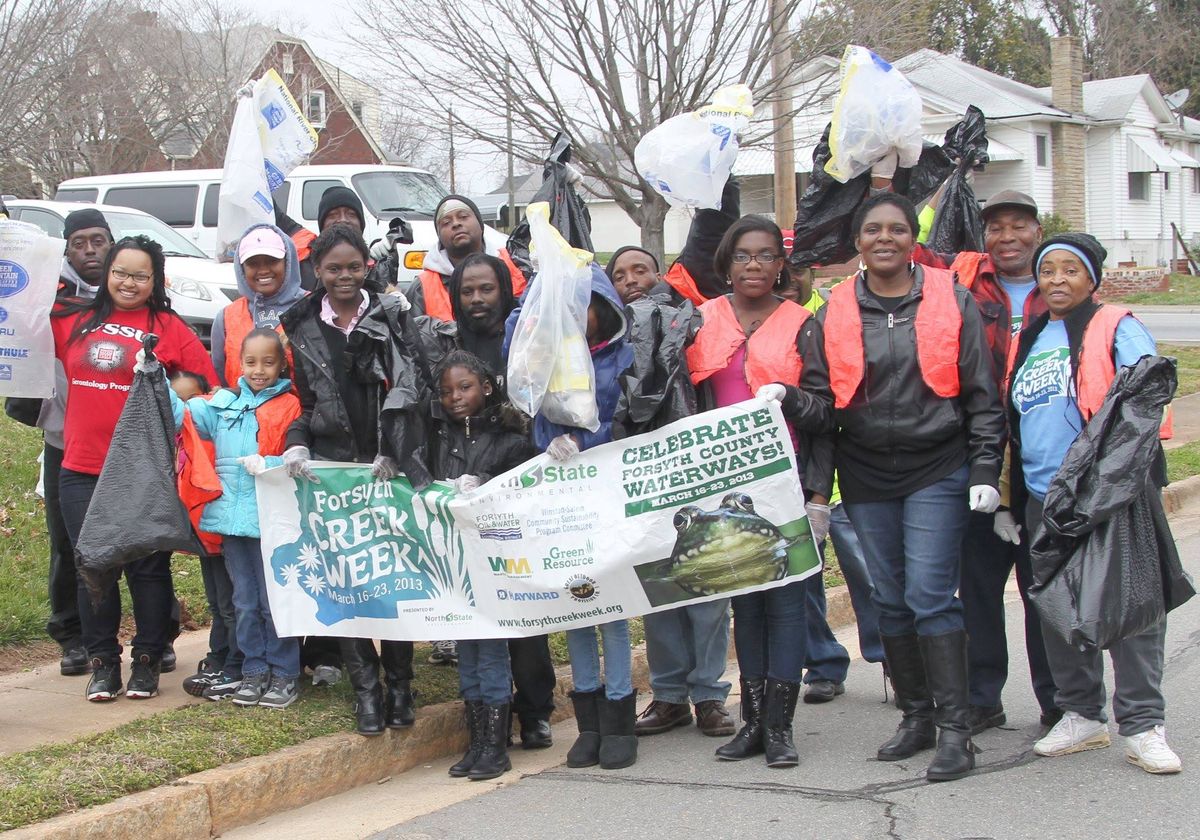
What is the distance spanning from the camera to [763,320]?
5094 mm

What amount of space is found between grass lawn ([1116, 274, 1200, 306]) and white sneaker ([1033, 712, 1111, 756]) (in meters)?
25.4

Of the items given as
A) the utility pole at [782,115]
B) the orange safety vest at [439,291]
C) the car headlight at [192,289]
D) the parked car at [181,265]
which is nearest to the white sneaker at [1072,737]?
the orange safety vest at [439,291]

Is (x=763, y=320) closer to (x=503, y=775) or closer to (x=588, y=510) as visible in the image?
(x=588, y=510)

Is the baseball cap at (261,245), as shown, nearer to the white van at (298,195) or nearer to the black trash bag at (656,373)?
the black trash bag at (656,373)

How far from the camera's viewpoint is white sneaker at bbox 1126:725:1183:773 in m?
4.52

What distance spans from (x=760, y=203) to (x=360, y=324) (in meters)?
30.2

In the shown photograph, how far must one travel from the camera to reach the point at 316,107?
34.9 m

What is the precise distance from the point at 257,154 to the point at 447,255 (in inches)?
39.5

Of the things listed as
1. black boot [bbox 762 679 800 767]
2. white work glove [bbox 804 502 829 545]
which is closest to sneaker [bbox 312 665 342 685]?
black boot [bbox 762 679 800 767]

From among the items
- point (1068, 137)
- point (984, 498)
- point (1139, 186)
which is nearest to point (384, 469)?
point (984, 498)

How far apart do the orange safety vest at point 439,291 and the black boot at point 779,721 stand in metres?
2.06

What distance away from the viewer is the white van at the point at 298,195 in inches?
577

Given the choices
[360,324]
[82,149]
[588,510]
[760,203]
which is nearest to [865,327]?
[588,510]

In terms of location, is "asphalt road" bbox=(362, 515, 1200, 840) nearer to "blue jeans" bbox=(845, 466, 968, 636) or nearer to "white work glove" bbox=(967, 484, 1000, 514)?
"blue jeans" bbox=(845, 466, 968, 636)
